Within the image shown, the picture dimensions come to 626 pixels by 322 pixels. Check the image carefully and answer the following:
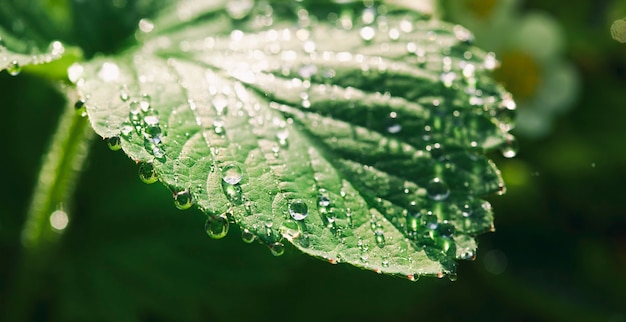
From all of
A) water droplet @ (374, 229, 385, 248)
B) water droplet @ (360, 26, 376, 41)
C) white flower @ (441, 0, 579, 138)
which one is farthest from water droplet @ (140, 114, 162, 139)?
white flower @ (441, 0, 579, 138)

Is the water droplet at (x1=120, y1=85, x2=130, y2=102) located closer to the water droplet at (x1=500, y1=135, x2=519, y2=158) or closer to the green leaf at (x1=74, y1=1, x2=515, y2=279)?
the green leaf at (x1=74, y1=1, x2=515, y2=279)

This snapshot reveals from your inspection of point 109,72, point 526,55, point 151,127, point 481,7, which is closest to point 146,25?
point 109,72

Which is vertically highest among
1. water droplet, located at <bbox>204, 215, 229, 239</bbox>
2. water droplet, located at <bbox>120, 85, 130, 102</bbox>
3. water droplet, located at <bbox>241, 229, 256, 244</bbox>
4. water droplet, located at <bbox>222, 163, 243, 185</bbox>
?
water droplet, located at <bbox>120, 85, 130, 102</bbox>

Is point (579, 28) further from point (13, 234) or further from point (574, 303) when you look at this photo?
point (13, 234)

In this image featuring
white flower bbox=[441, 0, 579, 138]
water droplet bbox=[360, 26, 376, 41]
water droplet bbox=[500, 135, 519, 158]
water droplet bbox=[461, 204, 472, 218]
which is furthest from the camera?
white flower bbox=[441, 0, 579, 138]

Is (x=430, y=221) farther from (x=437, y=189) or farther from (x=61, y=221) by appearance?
(x=61, y=221)

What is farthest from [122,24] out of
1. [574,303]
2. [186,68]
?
[574,303]
